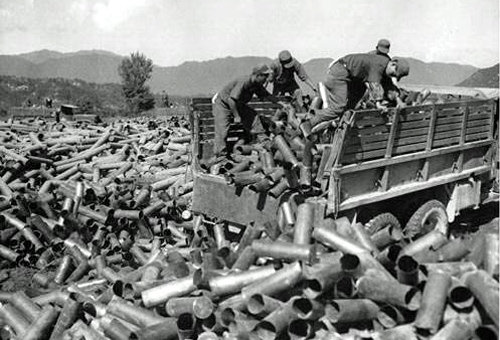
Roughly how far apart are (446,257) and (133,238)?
6.11 metres

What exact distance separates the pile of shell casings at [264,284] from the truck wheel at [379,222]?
77 centimetres

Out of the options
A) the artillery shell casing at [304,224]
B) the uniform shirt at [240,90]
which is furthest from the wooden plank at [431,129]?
the uniform shirt at [240,90]

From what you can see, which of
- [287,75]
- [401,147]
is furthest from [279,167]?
[287,75]

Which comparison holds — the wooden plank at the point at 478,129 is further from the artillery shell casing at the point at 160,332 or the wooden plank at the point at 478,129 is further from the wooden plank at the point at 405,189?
the artillery shell casing at the point at 160,332

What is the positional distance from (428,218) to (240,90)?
3907 millimetres

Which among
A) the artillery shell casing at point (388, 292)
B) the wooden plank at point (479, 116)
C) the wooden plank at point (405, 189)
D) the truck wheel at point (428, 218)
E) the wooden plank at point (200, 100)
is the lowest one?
the truck wheel at point (428, 218)

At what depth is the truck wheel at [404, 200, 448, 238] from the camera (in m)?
7.74

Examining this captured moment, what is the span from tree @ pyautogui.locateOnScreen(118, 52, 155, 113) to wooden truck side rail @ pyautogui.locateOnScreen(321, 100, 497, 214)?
1881 inches

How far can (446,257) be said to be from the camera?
5.16m

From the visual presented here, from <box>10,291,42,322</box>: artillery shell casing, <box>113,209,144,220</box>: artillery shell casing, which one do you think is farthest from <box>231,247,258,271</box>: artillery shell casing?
<box>113,209,144,220</box>: artillery shell casing

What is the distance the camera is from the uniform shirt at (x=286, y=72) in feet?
38.4

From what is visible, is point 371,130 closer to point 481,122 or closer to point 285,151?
point 285,151

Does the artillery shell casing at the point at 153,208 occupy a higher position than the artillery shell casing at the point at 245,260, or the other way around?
the artillery shell casing at the point at 245,260

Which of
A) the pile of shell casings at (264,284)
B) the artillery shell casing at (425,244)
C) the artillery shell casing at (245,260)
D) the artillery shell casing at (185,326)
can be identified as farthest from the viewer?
the artillery shell casing at (245,260)
